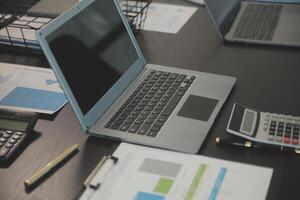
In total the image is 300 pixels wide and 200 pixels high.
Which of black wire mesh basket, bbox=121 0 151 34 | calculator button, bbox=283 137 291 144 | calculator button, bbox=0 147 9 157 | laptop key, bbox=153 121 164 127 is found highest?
black wire mesh basket, bbox=121 0 151 34

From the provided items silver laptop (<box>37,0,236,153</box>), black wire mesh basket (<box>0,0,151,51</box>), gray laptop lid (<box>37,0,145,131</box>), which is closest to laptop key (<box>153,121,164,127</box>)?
silver laptop (<box>37,0,236,153</box>)

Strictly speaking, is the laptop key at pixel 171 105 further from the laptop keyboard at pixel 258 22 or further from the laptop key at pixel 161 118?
the laptop keyboard at pixel 258 22

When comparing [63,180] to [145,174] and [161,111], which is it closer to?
[145,174]

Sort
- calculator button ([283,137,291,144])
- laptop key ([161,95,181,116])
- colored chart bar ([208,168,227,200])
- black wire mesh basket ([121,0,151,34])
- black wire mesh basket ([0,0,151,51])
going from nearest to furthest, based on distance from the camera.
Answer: colored chart bar ([208,168,227,200]) < calculator button ([283,137,291,144]) < laptop key ([161,95,181,116]) < black wire mesh basket ([0,0,151,51]) < black wire mesh basket ([121,0,151,34])

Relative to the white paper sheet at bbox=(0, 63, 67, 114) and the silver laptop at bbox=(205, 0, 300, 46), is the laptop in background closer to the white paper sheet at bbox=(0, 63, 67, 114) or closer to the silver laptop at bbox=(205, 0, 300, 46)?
the white paper sheet at bbox=(0, 63, 67, 114)

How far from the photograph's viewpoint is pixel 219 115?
0.99 m

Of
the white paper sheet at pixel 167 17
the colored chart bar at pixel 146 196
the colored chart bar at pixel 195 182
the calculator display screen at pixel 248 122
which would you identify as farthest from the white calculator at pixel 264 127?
the white paper sheet at pixel 167 17

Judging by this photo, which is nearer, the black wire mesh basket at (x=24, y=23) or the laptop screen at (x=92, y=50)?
the laptop screen at (x=92, y=50)

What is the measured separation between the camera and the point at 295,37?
130cm

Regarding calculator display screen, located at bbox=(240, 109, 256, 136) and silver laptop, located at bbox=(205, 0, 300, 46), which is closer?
calculator display screen, located at bbox=(240, 109, 256, 136)

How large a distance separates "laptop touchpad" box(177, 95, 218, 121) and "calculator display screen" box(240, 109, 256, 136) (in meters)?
0.08

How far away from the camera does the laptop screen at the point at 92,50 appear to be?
0.90 m

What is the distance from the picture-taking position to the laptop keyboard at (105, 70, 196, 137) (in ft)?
3.08

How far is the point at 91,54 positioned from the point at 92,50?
0.04 ft
